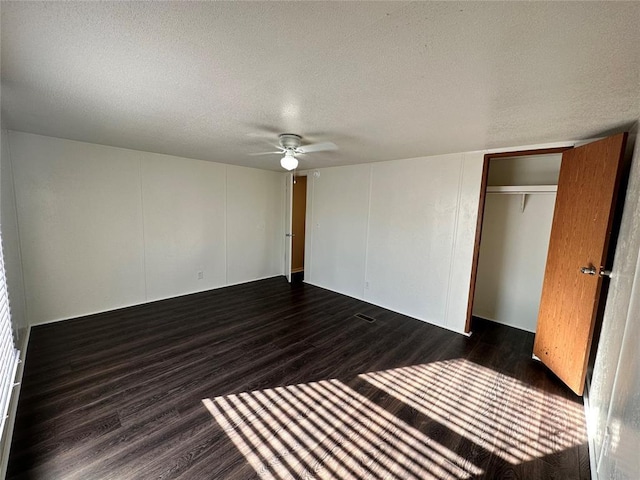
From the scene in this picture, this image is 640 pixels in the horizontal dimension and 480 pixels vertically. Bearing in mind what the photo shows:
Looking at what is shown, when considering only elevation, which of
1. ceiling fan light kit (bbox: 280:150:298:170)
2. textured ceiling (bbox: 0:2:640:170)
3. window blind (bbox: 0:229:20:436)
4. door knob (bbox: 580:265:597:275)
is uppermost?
textured ceiling (bbox: 0:2:640:170)

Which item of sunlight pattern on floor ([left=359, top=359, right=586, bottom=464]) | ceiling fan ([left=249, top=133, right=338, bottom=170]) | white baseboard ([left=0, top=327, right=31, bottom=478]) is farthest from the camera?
ceiling fan ([left=249, top=133, right=338, bottom=170])

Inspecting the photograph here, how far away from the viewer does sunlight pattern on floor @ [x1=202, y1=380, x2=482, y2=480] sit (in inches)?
61.4

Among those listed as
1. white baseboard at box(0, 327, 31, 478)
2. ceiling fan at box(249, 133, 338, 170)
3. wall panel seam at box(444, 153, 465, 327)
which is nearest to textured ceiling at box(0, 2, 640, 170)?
ceiling fan at box(249, 133, 338, 170)

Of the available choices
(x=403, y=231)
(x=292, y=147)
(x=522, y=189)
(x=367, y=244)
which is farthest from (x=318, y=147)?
(x=522, y=189)

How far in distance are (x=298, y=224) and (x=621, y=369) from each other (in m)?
5.17

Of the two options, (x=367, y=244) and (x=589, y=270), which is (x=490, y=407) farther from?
(x=367, y=244)

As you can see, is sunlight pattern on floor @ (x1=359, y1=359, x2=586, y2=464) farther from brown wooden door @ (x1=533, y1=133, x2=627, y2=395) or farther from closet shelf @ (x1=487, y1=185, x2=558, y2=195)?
closet shelf @ (x1=487, y1=185, x2=558, y2=195)

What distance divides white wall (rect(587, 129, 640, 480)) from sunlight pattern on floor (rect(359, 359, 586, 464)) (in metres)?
0.20

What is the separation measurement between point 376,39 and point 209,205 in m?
3.98

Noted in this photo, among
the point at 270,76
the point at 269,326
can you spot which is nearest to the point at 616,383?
the point at 270,76

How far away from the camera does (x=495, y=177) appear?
12.0ft

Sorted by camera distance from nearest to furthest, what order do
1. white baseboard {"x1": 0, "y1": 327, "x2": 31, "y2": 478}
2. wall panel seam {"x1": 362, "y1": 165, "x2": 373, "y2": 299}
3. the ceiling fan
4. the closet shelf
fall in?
white baseboard {"x1": 0, "y1": 327, "x2": 31, "y2": 478}
the ceiling fan
the closet shelf
wall panel seam {"x1": 362, "y1": 165, "x2": 373, "y2": 299}

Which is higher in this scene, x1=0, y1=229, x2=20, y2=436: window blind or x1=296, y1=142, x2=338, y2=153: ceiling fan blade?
x1=296, y1=142, x2=338, y2=153: ceiling fan blade

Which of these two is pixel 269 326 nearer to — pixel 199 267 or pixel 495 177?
pixel 199 267
